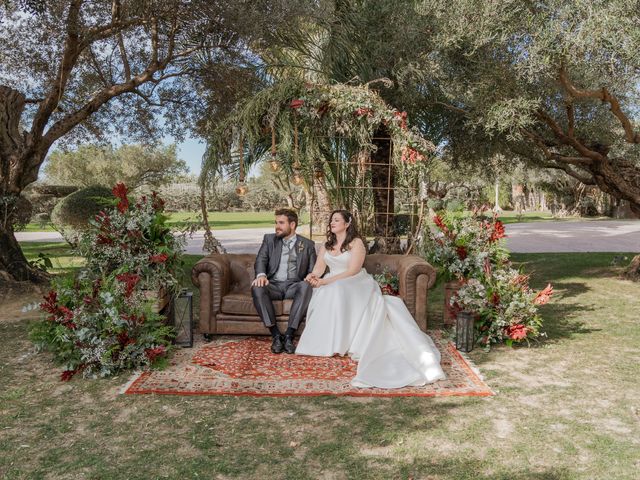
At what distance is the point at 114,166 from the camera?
33.7 metres

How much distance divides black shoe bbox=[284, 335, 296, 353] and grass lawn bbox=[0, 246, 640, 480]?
1294 mm

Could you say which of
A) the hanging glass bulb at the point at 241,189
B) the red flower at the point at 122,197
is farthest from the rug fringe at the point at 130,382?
the hanging glass bulb at the point at 241,189

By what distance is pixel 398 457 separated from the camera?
3.24m

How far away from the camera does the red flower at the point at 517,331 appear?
5504 mm

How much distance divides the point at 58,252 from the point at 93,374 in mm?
11988

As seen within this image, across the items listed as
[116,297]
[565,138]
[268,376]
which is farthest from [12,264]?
[565,138]

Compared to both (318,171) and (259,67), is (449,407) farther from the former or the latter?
(259,67)

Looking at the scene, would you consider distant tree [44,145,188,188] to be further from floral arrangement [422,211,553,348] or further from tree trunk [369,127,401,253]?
floral arrangement [422,211,553,348]

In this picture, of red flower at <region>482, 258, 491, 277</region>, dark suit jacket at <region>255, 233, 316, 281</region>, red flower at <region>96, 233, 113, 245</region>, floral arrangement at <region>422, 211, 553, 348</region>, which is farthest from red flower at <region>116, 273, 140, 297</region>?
red flower at <region>482, 258, 491, 277</region>

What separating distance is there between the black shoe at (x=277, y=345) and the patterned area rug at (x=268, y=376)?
7 centimetres

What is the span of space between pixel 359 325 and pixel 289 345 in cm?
74

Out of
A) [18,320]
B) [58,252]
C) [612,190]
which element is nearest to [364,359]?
[18,320]

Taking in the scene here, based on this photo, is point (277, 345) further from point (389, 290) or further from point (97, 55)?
point (97, 55)

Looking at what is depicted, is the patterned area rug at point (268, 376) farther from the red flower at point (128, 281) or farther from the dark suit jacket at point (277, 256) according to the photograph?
the dark suit jacket at point (277, 256)
